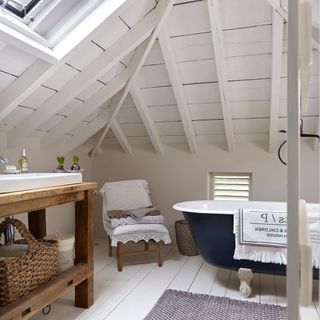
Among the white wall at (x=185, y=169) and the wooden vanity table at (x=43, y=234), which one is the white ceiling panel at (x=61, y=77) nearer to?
the wooden vanity table at (x=43, y=234)

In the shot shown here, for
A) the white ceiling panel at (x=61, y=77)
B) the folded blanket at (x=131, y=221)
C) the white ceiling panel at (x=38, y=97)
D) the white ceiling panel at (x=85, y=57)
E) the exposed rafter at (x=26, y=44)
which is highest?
the white ceiling panel at (x=85, y=57)

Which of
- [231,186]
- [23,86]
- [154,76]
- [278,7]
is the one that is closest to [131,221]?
[231,186]

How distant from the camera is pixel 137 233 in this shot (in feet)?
10.2

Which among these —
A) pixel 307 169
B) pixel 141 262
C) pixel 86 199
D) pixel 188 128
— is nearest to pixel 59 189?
pixel 86 199

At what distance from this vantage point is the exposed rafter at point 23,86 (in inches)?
81.4

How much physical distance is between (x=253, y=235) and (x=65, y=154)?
89.5 inches

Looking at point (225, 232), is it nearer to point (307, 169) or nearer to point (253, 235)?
point (253, 235)

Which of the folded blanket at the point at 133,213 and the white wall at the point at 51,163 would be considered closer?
the white wall at the point at 51,163

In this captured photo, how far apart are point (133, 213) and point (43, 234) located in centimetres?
105

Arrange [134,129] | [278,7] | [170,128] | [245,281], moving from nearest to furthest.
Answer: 1. [278,7]
2. [245,281]
3. [170,128]
4. [134,129]

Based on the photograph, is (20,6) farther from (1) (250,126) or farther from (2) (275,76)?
(1) (250,126)

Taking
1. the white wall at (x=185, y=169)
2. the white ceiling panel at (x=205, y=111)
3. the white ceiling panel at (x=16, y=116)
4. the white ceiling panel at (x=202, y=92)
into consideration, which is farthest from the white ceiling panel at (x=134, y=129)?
the white ceiling panel at (x=16, y=116)

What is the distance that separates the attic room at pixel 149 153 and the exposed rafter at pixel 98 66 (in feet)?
0.03

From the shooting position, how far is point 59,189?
2.04 meters
